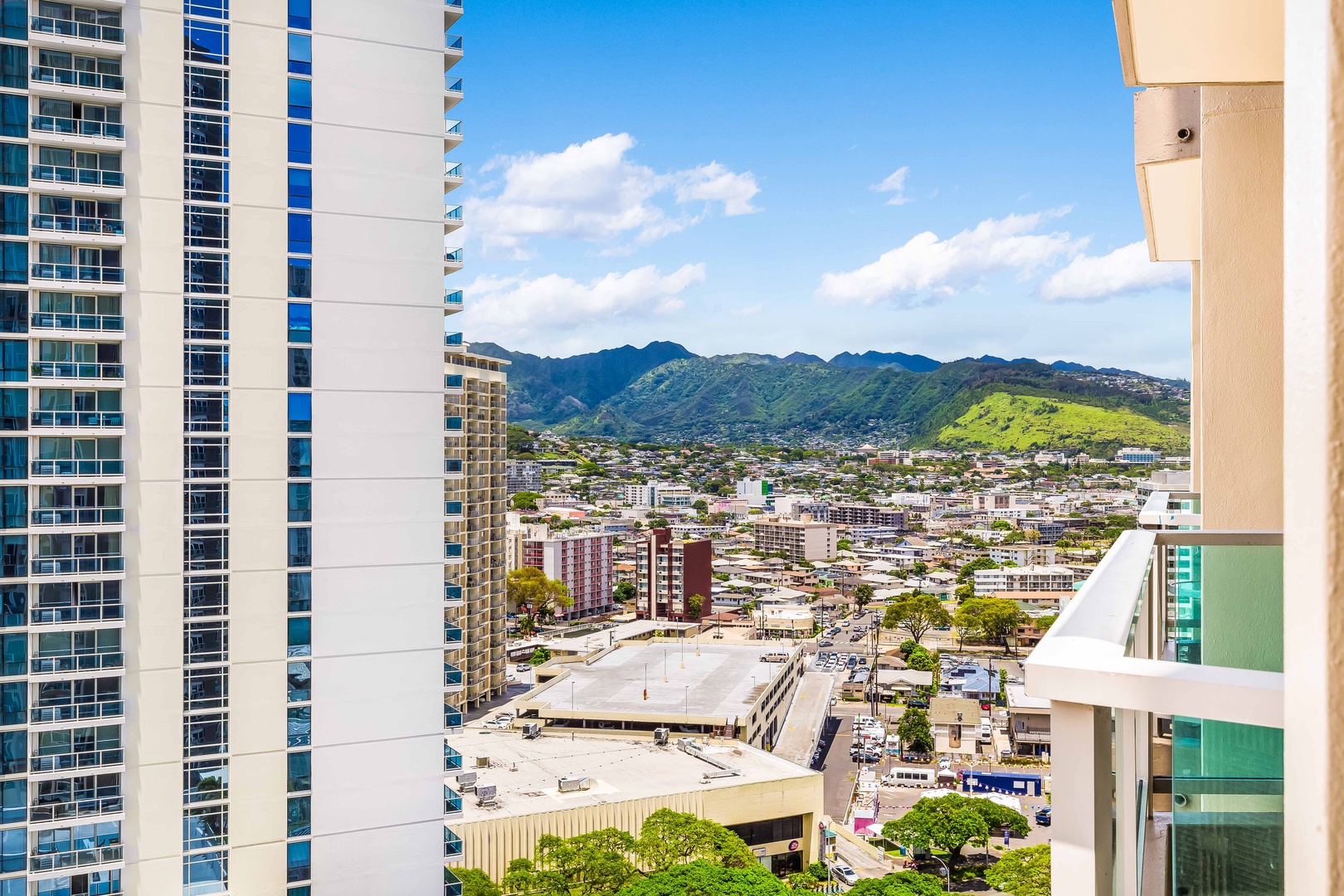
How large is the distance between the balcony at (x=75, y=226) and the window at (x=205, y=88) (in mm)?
490

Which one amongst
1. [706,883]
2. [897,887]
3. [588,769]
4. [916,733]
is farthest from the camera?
[916,733]

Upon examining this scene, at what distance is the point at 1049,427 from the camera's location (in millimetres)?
40281

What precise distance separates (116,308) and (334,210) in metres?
1.02

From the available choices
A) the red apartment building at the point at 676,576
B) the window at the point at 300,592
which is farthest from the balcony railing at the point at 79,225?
the red apartment building at the point at 676,576

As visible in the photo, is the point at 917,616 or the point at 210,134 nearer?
the point at 210,134

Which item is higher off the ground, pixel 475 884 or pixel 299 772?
pixel 299 772

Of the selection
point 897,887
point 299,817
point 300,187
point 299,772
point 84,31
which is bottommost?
point 897,887

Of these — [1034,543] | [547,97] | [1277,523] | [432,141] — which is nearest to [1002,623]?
[1034,543]

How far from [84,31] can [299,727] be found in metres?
3.14

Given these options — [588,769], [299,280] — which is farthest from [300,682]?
[588,769]

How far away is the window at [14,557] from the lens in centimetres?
381

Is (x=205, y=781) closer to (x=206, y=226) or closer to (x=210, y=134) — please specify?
(x=206, y=226)

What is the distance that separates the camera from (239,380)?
4105mm

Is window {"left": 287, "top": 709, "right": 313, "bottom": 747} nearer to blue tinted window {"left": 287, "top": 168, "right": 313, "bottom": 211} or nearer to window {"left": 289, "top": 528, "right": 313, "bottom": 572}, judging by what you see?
window {"left": 289, "top": 528, "right": 313, "bottom": 572}
